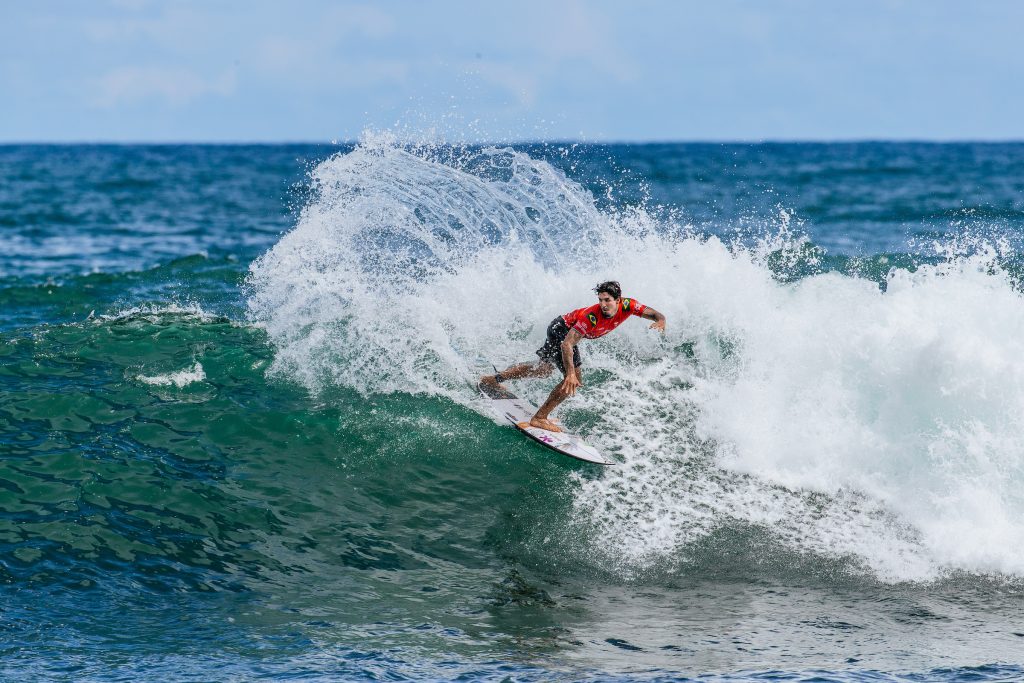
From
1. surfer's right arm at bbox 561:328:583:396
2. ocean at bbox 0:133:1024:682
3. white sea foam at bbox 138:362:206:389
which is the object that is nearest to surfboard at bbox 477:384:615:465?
ocean at bbox 0:133:1024:682

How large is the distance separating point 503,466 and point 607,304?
2.17 m

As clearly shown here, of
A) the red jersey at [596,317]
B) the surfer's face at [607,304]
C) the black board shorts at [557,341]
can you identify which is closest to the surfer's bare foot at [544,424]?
the black board shorts at [557,341]

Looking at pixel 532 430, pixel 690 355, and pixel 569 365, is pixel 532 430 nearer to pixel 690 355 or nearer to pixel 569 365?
pixel 569 365

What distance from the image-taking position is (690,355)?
12.7m

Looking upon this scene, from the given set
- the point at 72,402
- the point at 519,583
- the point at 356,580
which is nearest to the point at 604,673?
the point at 519,583

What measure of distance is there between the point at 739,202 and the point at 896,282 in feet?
67.8

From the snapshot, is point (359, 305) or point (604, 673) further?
point (359, 305)

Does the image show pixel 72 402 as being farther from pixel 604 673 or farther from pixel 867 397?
pixel 867 397

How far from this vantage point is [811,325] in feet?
39.2

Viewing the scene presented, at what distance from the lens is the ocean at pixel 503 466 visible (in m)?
7.61

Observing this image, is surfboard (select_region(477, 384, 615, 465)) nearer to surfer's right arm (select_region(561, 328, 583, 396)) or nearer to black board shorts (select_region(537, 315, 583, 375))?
surfer's right arm (select_region(561, 328, 583, 396))

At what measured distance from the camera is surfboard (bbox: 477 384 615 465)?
408 inches

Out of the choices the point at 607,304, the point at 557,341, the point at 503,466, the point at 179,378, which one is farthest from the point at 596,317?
the point at 179,378

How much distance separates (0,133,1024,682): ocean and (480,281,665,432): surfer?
0.58 metres
